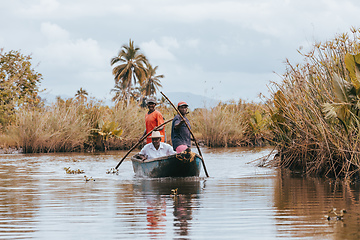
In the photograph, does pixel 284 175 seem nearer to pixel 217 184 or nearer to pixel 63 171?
pixel 217 184

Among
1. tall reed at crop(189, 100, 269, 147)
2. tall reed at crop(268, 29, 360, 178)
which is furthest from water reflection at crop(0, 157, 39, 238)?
tall reed at crop(189, 100, 269, 147)

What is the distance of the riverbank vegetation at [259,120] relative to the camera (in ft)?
46.1

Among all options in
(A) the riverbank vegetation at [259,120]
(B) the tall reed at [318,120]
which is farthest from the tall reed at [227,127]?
(B) the tall reed at [318,120]

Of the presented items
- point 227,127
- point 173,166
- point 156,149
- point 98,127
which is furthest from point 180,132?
point 227,127

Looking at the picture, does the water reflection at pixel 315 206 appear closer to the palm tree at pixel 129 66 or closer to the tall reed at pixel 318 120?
the tall reed at pixel 318 120

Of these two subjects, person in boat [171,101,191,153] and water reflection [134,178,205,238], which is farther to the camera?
person in boat [171,101,191,153]

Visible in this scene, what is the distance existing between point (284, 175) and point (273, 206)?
671 cm

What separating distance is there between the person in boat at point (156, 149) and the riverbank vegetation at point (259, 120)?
11.3 feet

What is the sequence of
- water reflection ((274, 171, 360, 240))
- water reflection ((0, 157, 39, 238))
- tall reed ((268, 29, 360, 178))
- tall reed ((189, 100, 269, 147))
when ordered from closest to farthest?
water reflection ((274, 171, 360, 240)), water reflection ((0, 157, 39, 238)), tall reed ((268, 29, 360, 178)), tall reed ((189, 100, 269, 147))

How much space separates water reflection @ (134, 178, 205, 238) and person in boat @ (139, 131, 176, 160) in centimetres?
75

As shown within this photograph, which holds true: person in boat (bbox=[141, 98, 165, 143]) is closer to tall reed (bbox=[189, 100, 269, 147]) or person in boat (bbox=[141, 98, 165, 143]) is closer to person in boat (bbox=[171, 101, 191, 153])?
person in boat (bbox=[171, 101, 191, 153])

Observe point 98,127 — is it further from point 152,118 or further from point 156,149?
point 156,149

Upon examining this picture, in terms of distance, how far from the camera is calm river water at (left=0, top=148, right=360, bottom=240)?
24.8 feet

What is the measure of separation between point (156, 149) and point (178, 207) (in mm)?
6287
